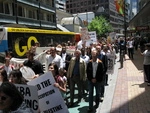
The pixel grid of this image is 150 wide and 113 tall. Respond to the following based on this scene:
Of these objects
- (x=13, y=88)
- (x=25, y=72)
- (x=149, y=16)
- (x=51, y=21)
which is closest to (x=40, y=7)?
(x=51, y=21)

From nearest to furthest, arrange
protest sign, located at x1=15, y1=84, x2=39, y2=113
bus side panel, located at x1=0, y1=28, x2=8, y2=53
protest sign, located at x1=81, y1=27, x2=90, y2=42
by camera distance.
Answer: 1. protest sign, located at x1=15, y1=84, x2=39, y2=113
2. protest sign, located at x1=81, y1=27, x2=90, y2=42
3. bus side panel, located at x1=0, y1=28, x2=8, y2=53

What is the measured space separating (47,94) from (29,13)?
117ft

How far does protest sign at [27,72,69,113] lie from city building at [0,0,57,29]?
795 inches

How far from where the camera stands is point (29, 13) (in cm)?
3944

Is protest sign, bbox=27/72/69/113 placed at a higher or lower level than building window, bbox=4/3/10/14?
lower

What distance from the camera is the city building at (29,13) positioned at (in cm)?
3146

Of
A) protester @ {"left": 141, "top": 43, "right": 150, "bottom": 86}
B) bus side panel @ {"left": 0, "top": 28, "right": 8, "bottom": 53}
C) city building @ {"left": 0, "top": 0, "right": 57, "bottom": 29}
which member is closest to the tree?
city building @ {"left": 0, "top": 0, "right": 57, "bottom": 29}

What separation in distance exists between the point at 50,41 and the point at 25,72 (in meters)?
15.8

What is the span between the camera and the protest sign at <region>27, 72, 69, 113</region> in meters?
5.02

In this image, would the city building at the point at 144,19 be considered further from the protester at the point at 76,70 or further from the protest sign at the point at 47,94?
the protest sign at the point at 47,94

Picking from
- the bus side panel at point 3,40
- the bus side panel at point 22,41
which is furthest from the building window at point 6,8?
the bus side panel at point 3,40

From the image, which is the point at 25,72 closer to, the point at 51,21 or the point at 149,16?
the point at 149,16

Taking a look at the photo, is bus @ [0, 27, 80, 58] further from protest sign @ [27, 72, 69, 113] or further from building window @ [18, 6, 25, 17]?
building window @ [18, 6, 25, 17]

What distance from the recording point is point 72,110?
786 cm
